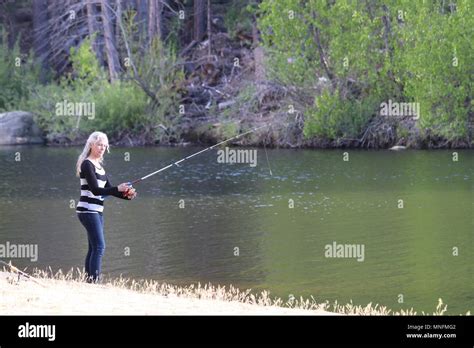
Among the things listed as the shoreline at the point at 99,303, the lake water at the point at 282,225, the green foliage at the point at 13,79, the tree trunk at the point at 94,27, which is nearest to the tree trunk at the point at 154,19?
the tree trunk at the point at 94,27

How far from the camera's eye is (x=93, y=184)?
12.9 metres

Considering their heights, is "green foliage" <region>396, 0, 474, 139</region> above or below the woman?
above

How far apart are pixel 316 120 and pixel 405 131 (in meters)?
3.51

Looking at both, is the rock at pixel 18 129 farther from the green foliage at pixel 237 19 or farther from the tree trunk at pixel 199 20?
the green foliage at pixel 237 19

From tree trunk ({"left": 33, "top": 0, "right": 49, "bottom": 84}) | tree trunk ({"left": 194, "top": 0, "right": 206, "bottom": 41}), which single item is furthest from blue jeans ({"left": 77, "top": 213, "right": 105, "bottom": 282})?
tree trunk ({"left": 194, "top": 0, "right": 206, "bottom": 41})

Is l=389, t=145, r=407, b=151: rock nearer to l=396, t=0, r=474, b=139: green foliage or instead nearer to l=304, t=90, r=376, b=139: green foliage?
l=396, t=0, r=474, b=139: green foliage

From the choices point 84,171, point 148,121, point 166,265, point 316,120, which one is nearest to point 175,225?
point 166,265

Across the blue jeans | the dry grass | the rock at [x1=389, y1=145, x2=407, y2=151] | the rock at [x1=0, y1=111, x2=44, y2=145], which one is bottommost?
the dry grass

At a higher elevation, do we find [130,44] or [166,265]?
[130,44]

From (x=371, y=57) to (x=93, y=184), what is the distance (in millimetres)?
30705

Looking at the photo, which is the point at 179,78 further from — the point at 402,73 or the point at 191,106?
the point at 402,73

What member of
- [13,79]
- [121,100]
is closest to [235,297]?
[121,100]

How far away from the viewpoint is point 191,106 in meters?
48.4

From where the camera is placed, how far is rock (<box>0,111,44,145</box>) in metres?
47.9
